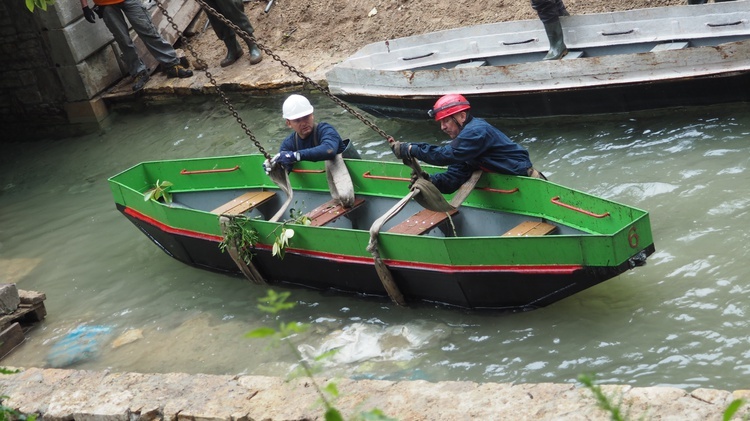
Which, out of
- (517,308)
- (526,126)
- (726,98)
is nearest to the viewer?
(517,308)

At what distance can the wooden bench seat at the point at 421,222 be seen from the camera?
854 centimetres

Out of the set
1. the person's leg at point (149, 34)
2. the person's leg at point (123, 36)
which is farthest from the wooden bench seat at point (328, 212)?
the person's leg at point (123, 36)

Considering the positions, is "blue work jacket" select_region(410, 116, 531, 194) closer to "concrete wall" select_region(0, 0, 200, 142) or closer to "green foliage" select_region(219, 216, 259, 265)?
"green foliage" select_region(219, 216, 259, 265)

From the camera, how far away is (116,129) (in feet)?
51.4

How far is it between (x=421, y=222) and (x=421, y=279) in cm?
66

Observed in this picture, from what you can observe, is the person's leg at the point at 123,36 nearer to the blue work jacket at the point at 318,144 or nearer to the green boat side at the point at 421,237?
the green boat side at the point at 421,237

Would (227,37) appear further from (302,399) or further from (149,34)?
(302,399)

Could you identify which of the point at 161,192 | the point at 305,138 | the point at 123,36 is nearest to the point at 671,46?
the point at 305,138

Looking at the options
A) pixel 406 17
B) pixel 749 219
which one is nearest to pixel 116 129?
pixel 406 17

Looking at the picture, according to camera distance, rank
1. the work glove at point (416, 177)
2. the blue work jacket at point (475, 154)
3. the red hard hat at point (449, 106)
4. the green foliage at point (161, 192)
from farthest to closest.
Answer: the green foliage at point (161, 192), the work glove at point (416, 177), the red hard hat at point (449, 106), the blue work jacket at point (475, 154)

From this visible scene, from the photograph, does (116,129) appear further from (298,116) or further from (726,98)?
(726,98)

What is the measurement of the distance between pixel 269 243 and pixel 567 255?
3.11 meters

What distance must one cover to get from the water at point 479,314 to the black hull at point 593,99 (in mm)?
169

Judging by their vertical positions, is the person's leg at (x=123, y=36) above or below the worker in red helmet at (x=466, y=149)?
above
